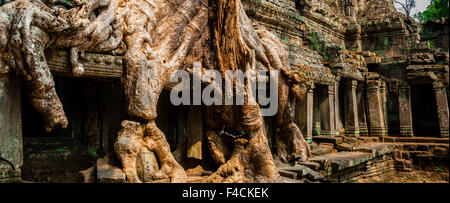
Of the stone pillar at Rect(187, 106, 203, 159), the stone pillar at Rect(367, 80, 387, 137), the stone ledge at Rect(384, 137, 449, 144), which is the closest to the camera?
the stone pillar at Rect(187, 106, 203, 159)

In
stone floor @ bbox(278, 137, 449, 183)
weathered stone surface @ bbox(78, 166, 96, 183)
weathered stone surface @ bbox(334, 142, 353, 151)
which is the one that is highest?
weathered stone surface @ bbox(78, 166, 96, 183)

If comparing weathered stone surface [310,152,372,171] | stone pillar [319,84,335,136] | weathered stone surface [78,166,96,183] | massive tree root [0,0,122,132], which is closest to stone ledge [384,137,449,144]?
stone pillar [319,84,335,136]

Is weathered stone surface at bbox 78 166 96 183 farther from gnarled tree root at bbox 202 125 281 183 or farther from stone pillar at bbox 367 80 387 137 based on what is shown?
stone pillar at bbox 367 80 387 137

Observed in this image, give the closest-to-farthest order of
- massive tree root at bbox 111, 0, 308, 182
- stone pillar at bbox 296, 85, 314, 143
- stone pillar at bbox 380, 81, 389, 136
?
massive tree root at bbox 111, 0, 308, 182 → stone pillar at bbox 296, 85, 314, 143 → stone pillar at bbox 380, 81, 389, 136

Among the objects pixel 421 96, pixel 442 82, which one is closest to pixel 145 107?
pixel 442 82

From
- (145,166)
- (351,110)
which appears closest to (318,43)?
(351,110)

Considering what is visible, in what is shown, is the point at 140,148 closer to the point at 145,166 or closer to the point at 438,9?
the point at 145,166

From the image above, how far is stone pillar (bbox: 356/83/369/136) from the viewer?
37.7 ft

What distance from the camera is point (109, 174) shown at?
4.00 m

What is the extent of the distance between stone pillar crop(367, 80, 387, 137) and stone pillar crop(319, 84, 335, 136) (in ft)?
8.53

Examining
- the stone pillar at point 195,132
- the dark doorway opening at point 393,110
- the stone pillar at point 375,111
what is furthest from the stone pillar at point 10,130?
the dark doorway opening at point 393,110

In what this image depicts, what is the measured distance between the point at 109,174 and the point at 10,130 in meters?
1.22
